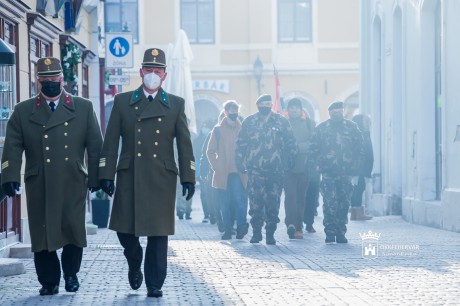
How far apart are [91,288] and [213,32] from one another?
30.6 meters

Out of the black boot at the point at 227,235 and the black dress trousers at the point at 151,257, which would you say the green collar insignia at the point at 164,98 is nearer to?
the black dress trousers at the point at 151,257

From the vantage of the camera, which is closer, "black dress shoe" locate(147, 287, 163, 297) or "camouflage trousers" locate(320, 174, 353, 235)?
"black dress shoe" locate(147, 287, 163, 297)

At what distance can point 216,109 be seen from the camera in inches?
1588

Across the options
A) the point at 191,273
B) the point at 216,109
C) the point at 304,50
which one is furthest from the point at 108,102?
the point at 191,273

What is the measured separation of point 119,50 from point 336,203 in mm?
5475

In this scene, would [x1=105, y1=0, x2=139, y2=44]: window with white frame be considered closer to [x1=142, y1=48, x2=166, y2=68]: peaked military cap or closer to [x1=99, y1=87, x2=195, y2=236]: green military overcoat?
[x1=142, y1=48, x2=166, y2=68]: peaked military cap

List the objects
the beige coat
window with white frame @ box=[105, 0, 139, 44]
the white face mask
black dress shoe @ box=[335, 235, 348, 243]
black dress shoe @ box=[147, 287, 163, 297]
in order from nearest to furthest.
→ 1. black dress shoe @ box=[147, 287, 163, 297]
2. the white face mask
3. black dress shoe @ box=[335, 235, 348, 243]
4. the beige coat
5. window with white frame @ box=[105, 0, 139, 44]

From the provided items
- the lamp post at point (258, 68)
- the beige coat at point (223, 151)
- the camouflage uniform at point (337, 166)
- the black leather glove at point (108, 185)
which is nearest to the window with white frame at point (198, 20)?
the lamp post at point (258, 68)

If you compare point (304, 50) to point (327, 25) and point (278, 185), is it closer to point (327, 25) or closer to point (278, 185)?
point (327, 25)

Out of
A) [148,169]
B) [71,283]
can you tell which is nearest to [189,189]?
[148,169]

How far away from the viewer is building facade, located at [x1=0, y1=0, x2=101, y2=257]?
46.5 feet

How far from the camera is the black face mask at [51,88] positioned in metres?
9.80

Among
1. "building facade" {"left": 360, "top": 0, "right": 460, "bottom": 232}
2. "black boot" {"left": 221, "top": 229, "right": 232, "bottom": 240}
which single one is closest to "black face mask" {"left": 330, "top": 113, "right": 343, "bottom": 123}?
"black boot" {"left": 221, "top": 229, "right": 232, "bottom": 240}

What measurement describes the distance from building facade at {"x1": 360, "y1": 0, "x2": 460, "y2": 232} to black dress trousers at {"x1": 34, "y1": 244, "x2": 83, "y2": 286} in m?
8.87
